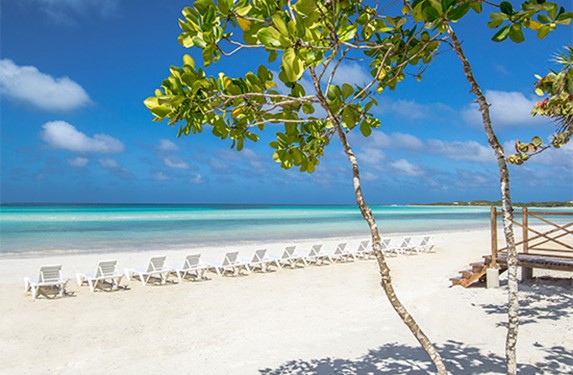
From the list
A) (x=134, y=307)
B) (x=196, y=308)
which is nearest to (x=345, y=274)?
(x=196, y=308)

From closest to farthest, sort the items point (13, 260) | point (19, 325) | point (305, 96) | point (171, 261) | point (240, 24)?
point (240, 24)
point (305, 96)
point (19, 325)
point (171, 261)
point (13, 260)

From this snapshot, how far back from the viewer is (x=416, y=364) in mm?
5418

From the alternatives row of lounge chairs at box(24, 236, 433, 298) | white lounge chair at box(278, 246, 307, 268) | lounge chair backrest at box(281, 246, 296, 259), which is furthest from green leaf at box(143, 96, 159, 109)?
lounge chair backrest at box(281, 246, 296, 259)

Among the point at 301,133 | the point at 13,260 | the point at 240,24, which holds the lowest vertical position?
the point at 13,260

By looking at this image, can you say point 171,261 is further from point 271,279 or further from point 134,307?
point 134,307

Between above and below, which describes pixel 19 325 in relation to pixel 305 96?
below

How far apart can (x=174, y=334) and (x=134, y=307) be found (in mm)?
2289

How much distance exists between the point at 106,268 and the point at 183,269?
1.90 m

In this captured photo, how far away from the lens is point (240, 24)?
257cm

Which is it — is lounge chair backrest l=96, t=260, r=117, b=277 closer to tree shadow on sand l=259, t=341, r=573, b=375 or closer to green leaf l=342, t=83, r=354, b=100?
tree shadow on sand l=259, t=341, r=573, b=375

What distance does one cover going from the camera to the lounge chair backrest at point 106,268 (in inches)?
429

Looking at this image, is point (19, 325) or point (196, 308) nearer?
point (19, 325)

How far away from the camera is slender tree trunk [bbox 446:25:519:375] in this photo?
3135 millimetres

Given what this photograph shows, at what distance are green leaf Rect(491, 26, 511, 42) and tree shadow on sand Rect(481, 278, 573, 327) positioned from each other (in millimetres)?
5813
